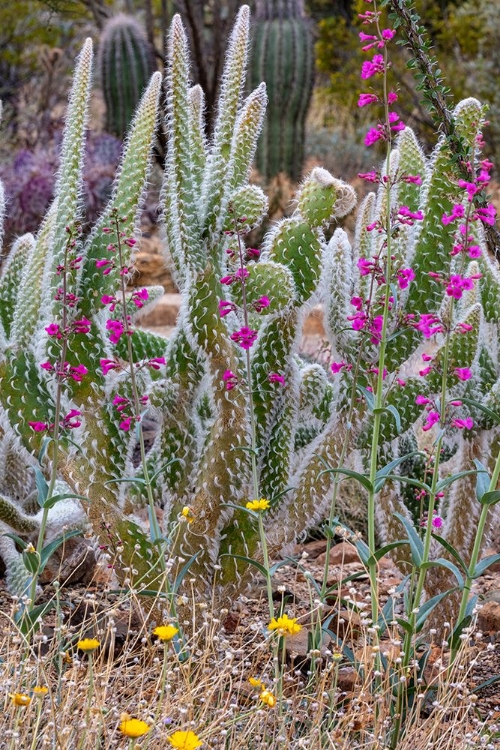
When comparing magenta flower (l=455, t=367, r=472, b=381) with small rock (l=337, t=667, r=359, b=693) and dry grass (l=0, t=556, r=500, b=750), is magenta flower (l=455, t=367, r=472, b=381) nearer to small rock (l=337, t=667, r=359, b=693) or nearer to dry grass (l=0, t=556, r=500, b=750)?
dry grass (l=0, t=556, r=500, b=750)

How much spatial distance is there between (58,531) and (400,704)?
1.32 meters

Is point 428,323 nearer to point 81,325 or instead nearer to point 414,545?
point 414,545

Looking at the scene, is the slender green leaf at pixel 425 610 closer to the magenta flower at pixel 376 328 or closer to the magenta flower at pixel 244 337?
the magenta flower at pixel 376 328

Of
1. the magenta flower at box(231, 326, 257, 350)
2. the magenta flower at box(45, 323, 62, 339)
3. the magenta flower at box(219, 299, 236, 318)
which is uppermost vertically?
the magenta flower at box(219, 299, 236, 318)

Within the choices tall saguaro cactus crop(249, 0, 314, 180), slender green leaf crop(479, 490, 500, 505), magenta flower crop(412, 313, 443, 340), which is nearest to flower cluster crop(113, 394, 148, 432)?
magenta flower crop(412, 313, 443, 340)

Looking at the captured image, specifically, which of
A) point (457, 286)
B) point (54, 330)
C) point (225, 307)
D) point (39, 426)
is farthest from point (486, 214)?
point (39, 426)

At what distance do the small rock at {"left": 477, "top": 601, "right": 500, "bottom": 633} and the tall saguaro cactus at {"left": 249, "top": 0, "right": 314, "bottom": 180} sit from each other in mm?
7710

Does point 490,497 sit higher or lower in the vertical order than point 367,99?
lower

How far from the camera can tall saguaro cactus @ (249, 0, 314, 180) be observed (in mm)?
10250

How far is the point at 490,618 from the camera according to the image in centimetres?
309

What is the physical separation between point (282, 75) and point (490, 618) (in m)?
8.09

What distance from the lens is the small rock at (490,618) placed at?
10.1 ft

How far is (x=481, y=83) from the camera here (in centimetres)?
1271

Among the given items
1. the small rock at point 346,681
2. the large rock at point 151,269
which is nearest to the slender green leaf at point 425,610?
the small rock at point 346,681
